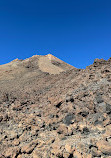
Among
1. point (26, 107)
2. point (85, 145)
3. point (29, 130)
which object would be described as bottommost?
point (85, 145)

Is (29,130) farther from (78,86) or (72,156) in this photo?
(78,86)

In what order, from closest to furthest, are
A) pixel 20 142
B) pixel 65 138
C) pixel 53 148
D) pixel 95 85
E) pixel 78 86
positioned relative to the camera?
pixel 53 148 < pixel 65 138 < pixel 20 142 < pixel 95 85 < pixel 78 86

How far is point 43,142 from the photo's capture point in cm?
538

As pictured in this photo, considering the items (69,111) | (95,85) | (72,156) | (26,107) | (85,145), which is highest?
(95,85)

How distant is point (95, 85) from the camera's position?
26.1ft

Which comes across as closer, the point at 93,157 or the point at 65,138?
the point at 93,157

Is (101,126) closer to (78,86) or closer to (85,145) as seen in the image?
(85,145)

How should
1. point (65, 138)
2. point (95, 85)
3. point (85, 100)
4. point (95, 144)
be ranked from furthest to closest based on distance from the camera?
1. point (95, 85)
2. point (85, 100)
3. point (65, 138)
4. point (95, 144)

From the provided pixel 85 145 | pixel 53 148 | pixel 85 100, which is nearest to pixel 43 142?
pixel 53 148

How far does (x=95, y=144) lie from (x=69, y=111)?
259 centimetres

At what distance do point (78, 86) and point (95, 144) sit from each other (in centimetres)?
460

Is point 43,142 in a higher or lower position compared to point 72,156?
higher

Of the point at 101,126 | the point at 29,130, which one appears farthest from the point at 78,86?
the point at 29,130

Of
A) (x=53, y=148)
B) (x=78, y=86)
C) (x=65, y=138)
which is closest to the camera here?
(x=53, y=148)
